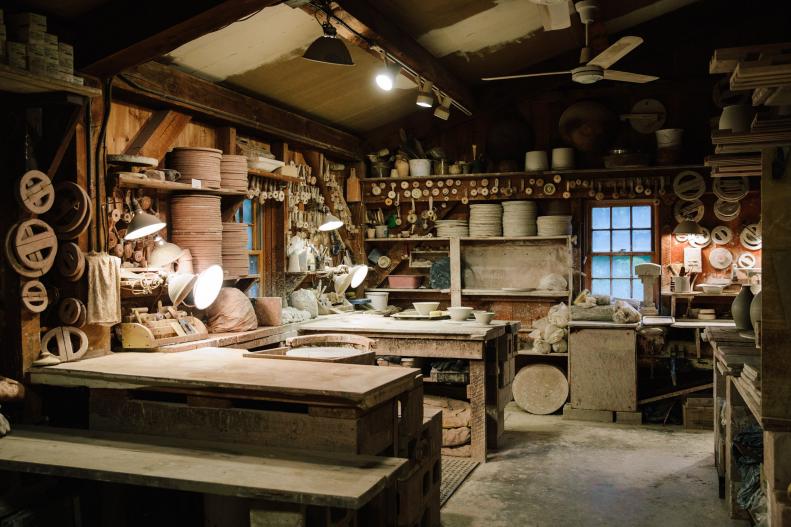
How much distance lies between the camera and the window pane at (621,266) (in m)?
8.48

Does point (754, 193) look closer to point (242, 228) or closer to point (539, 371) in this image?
point (539, 371)

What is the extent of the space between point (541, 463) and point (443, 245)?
3.76 metres

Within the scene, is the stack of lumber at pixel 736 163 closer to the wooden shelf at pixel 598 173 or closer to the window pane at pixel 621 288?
the wooden shelf at pixel 598 173

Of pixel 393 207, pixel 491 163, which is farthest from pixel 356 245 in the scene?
pixel 491 163

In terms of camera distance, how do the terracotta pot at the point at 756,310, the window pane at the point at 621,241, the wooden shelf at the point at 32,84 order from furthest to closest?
the window pane at the point at 621,241
the terracotta pot at the point at 756,310
the wooden shelf at the point at 32,84

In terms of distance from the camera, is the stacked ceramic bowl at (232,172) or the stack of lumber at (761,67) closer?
the stack of lumber at (761,67)

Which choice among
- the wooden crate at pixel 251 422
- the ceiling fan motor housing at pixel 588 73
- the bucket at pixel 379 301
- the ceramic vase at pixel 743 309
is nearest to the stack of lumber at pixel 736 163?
the ceramic vase at pixel 743 309

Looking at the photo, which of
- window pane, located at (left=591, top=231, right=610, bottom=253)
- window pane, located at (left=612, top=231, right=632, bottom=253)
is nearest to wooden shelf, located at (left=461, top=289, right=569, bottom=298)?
window pane, located at (left=591, top=231, right=610, bottom=253)

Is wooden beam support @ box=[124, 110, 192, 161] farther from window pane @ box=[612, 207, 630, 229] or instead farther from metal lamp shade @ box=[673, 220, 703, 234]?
metal lamp shade @ box=[673, 220, 703, 234]

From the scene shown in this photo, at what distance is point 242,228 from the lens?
19.7 ft

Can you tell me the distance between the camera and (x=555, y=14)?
505 cm

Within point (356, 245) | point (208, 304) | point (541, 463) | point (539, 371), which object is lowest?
point (541, 463)

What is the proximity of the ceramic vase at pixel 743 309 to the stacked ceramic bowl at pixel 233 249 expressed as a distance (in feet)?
13.0

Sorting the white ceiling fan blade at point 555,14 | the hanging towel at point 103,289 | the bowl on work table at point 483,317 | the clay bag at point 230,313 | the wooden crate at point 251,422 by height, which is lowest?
the wooden crate at point 251,422
